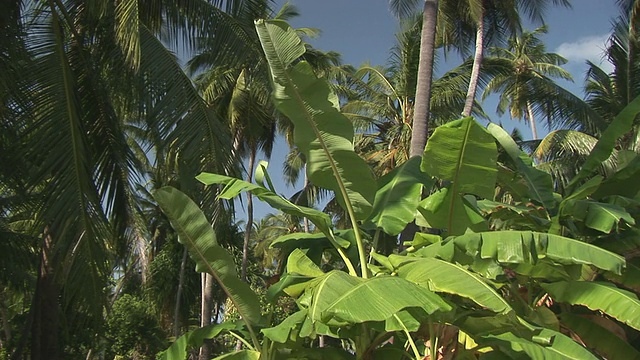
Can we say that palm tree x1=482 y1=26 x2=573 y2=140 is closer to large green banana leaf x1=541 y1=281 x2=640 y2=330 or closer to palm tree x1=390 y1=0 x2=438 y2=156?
palm tree x1=390 y1=0 x2=438 y2=156

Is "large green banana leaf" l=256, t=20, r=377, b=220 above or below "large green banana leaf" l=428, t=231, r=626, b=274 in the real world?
above

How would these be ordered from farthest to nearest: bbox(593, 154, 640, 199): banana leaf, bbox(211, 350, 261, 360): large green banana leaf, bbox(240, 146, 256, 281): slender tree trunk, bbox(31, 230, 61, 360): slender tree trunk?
bbox(240, 146, 256, 281): slender tree trunk
bbox(31, 230, 61, 360): slender tree trunk
bbox(593, 154, 640, 199): banana leaf
bbox(211, 350, 261, 360): large green banana leaf

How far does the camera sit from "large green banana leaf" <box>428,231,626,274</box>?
3932 mm

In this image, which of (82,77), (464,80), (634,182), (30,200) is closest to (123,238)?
(30,200)

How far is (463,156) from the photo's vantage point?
459cm

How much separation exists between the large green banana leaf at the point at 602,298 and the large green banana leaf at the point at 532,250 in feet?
0.84

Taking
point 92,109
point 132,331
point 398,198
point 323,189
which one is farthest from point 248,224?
point 398,198

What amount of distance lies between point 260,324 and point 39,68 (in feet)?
16.5

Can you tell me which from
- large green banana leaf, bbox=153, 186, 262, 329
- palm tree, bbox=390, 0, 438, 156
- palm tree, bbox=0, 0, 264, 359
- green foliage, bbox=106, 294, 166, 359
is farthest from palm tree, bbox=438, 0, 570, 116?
green foliage, bbox=106, 294, 166, 359

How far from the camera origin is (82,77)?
9.30 meters

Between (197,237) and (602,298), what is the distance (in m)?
2.93

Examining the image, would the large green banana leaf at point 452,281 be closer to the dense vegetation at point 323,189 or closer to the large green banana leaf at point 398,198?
the dense vegetation at point 323,189

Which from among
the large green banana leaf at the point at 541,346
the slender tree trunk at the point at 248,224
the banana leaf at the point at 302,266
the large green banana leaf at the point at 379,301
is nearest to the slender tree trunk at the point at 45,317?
the banana leaf at the point at 302,266

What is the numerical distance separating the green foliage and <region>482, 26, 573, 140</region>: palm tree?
1597 cm
